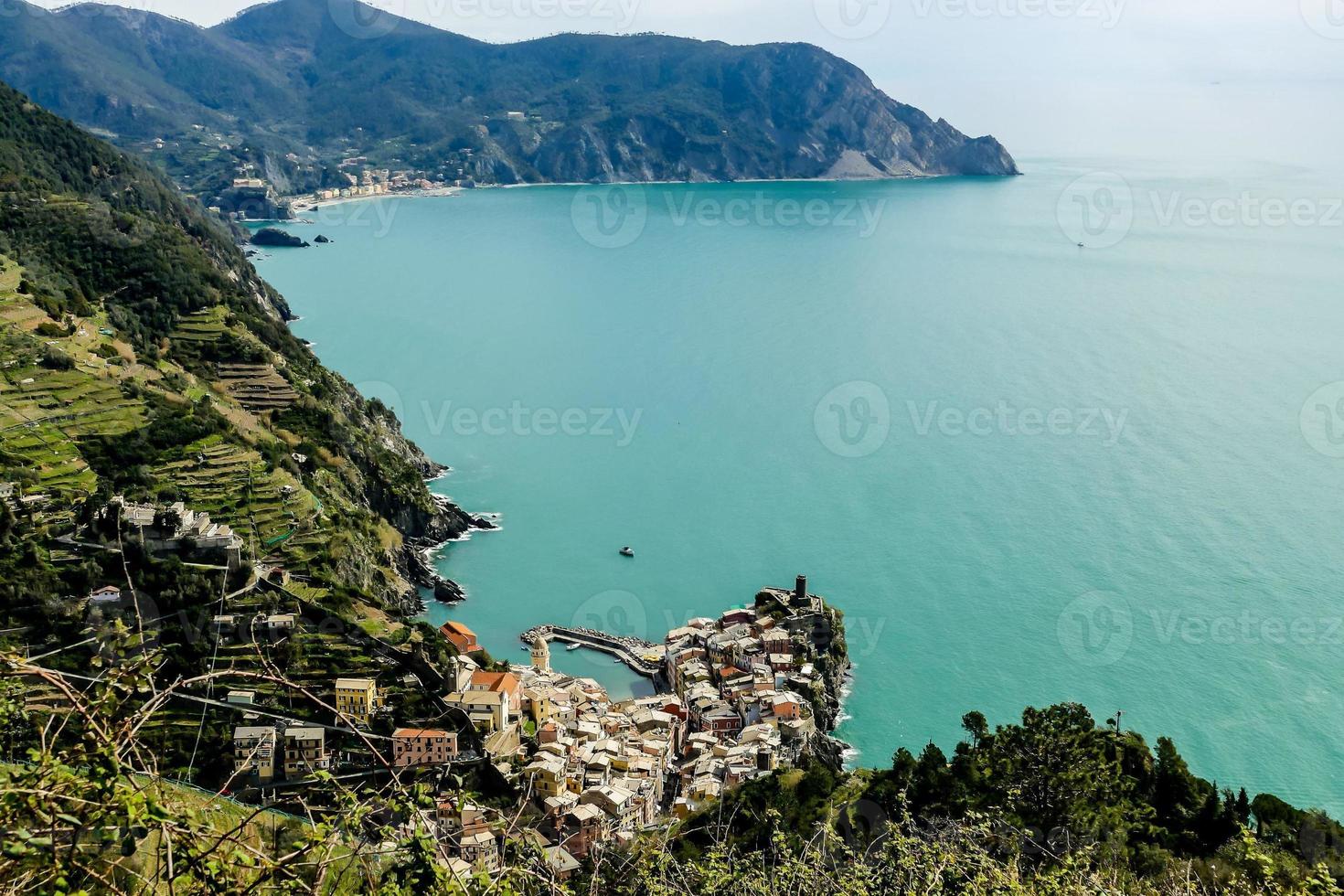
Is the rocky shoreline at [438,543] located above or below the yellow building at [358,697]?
below

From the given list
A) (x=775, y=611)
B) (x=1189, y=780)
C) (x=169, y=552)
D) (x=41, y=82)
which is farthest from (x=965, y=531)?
(x=41, y=82)

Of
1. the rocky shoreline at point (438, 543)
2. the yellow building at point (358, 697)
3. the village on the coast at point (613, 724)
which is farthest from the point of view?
the rocky shoreline at point (438, 543)

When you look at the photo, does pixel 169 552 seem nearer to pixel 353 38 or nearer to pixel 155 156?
pixel 155 156

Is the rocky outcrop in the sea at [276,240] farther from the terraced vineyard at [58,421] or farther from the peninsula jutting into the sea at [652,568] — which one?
the terraced vineyard at [58,421]

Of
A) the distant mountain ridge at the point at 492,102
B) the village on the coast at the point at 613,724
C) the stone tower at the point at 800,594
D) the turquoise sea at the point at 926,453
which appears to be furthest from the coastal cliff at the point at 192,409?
the distant mountain ridge at the point at 492,102

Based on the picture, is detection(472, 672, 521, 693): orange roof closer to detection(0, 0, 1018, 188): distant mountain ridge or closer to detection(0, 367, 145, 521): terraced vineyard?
detection(0, 367, 145, 521): terraced vineyard

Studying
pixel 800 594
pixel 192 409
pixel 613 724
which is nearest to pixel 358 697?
pixel 613 724
